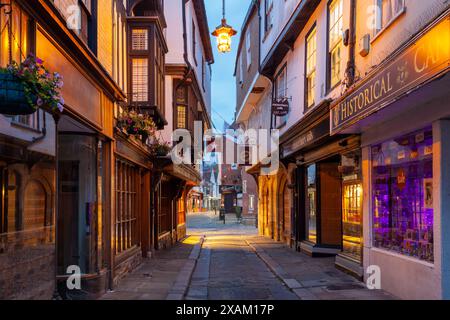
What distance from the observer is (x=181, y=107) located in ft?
66.0

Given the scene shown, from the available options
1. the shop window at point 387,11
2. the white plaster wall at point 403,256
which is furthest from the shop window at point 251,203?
the shop window at point 387,11

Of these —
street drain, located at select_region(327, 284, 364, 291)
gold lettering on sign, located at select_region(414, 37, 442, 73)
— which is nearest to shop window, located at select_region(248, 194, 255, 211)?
street drain, located at select_region(327, 284, 364, 291)

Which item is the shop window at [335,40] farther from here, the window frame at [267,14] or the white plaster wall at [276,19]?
the window frame at [267,14]

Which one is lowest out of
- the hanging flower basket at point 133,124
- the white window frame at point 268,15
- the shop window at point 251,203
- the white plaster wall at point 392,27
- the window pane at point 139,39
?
the shop window at point 251,203

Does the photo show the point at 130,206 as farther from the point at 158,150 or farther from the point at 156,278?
the point at 158,150

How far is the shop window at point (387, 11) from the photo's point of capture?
7988mm

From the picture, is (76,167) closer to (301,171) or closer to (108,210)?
(108,210)

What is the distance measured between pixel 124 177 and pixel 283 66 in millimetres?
8455

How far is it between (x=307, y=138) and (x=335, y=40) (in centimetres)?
287

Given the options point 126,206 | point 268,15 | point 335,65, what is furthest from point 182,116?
point 335,65

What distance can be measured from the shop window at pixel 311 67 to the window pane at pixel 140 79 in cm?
450

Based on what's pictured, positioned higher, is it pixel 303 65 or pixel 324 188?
pixel 303 65

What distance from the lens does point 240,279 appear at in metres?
11.2

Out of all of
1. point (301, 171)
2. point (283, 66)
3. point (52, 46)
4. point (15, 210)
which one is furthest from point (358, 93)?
point (283, 66)
